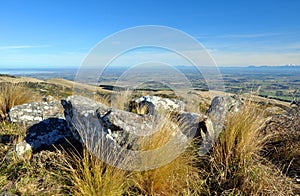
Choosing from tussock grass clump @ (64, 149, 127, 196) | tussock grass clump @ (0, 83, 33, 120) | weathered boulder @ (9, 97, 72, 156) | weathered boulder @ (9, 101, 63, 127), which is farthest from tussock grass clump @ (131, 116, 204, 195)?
tussock grass clump @ (0, 83, 33, 120)

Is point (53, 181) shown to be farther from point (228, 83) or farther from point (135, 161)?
point (228, 83)

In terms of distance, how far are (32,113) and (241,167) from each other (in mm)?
4437

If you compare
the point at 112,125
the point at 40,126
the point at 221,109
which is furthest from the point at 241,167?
the point at 40,126

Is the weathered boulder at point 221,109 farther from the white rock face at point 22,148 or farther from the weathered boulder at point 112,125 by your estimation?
the white rock face at point 22,148

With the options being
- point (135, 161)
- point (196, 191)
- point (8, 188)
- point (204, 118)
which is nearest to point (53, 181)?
point (8, 188)

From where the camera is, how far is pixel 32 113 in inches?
221

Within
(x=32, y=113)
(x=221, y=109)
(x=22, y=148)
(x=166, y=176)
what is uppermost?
(x=221, y=109)

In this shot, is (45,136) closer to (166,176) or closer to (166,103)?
(166,176)

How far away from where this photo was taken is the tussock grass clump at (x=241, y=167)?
3219 millimetres

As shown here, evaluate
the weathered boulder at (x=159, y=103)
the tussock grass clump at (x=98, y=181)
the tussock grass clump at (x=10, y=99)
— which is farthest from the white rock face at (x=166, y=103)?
the tussock grass clump at (x=10, y=99)

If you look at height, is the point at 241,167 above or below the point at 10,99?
below

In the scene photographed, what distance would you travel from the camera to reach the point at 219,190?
3.38 m

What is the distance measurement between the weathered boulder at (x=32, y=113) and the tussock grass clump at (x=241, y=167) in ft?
11.9

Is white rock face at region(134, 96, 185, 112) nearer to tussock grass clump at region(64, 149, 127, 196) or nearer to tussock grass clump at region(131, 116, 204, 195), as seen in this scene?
tussock grass clump at region(131, 116, 204, 195)
